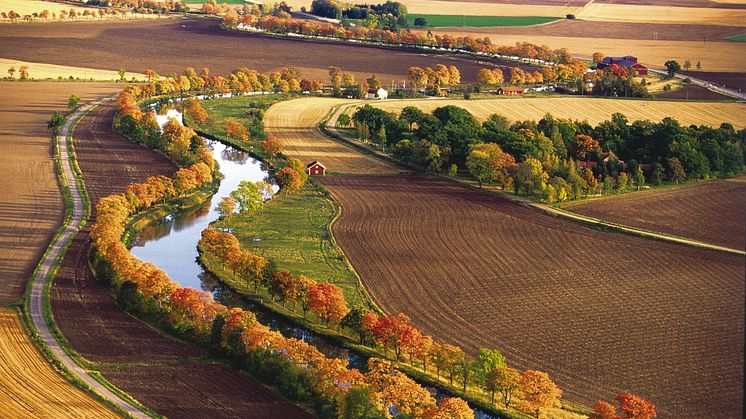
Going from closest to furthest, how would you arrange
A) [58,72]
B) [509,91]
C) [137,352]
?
[137,352], [509,91], [58,72]

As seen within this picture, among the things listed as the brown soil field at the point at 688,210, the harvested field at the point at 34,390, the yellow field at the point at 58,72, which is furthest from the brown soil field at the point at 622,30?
the harvested field at the point at 34,390

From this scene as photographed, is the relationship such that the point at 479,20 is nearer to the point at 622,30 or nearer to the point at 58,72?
the point at 622,30

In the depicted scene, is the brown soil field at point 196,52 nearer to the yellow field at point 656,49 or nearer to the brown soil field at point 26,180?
the yellow field at point 656,49

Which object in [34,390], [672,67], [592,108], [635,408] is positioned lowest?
[34,390]

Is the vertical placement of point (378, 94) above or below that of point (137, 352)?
above

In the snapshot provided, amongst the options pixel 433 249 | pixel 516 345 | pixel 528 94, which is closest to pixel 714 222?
pixel 433 249

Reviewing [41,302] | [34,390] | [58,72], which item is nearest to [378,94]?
[58,72]
